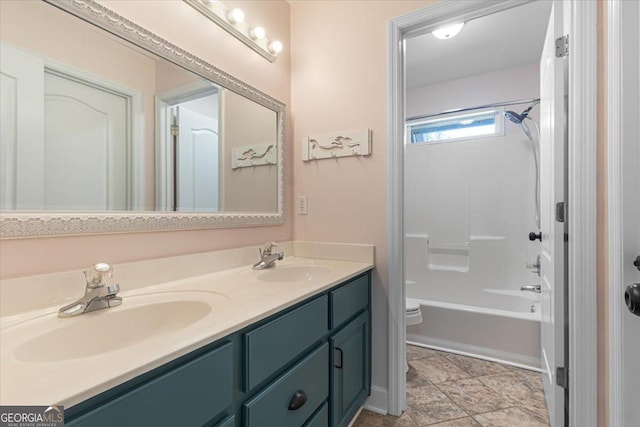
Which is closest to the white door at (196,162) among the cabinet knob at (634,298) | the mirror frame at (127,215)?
the mirror frame at (127,215)

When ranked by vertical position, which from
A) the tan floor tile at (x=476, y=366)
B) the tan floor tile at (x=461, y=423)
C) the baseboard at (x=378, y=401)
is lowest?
the tan floor tile at (x=461, y=423)

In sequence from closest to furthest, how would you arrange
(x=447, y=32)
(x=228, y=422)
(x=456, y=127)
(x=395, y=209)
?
1. (x=228, y=422)
2. (x=395, y=209)
3. (x=447, y=32)
4. (x=456, y=127)

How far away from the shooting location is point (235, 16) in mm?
1501

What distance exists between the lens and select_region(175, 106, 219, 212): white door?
4.23 feet

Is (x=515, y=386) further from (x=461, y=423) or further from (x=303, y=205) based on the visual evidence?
(x=303, y=205)

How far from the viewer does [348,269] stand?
1.50 metres

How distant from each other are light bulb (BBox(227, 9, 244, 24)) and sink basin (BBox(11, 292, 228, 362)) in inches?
52.6

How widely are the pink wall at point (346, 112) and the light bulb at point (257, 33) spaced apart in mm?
345

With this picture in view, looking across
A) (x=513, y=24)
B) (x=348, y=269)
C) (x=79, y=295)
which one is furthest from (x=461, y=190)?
(x=79, y=295)

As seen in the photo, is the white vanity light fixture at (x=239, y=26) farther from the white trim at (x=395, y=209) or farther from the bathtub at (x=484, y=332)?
the bathtub at (x=484, y=332)

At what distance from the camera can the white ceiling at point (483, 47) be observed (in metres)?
2.13

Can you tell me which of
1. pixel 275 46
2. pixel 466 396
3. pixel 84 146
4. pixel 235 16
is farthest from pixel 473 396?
pixel 235 16

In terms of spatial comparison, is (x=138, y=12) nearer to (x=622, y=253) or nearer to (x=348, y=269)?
(x=348, y=269)

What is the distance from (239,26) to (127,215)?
113 centimetres
